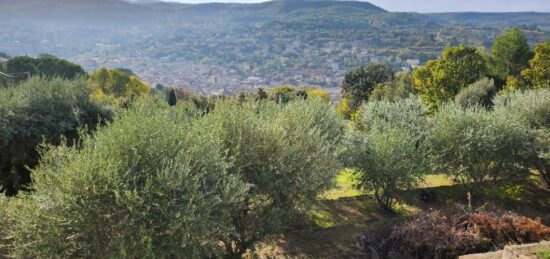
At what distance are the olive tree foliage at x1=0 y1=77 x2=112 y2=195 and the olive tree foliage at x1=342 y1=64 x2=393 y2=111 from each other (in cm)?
3564

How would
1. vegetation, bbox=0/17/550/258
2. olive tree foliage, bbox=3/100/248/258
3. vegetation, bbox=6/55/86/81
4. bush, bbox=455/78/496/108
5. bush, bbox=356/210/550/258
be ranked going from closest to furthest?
olive tree foliage, bbox=3/100/248/258 → vegetation, bbox=0/17/550/258 → bush, bbox=356/210/550/258 → bush, bbox=455/78/496/108 → vegetation, bbox=6/55/86/81

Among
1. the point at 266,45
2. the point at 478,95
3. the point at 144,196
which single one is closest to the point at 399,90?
the point at 478,95

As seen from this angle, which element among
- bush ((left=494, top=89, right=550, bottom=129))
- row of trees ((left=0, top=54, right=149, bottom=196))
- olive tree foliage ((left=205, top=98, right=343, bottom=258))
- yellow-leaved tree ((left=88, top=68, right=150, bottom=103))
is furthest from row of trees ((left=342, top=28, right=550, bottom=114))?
yellow-leaved tree ((left=88, top=68, right=150, bottom=103))

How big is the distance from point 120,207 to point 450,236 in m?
7.88

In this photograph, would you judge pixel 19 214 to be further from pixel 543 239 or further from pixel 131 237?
pixel 543 239

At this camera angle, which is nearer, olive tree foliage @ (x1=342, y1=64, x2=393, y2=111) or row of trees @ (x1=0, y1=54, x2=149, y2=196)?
row of trees @ (x1=0, y1=54, x2=149, y2=196)

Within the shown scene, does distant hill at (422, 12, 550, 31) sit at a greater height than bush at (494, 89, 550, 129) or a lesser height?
greater

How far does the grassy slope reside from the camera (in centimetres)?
1188

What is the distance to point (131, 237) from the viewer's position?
7285mm

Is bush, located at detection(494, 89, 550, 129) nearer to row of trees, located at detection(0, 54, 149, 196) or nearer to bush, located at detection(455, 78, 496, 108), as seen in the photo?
bush, located at detection(455, 78, 496, 108)

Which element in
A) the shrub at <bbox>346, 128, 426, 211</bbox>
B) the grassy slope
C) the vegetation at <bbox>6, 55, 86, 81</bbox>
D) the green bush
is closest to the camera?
the grassy slope

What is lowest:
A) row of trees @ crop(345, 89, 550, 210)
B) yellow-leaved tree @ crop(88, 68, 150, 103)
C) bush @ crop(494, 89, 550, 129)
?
yellow-leaved tree @ crop(88, 68, 150, 103)

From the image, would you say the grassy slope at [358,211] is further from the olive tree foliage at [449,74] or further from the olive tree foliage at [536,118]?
the olive tree foliage at [449,74]

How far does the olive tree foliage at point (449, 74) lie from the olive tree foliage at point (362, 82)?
1441cm
